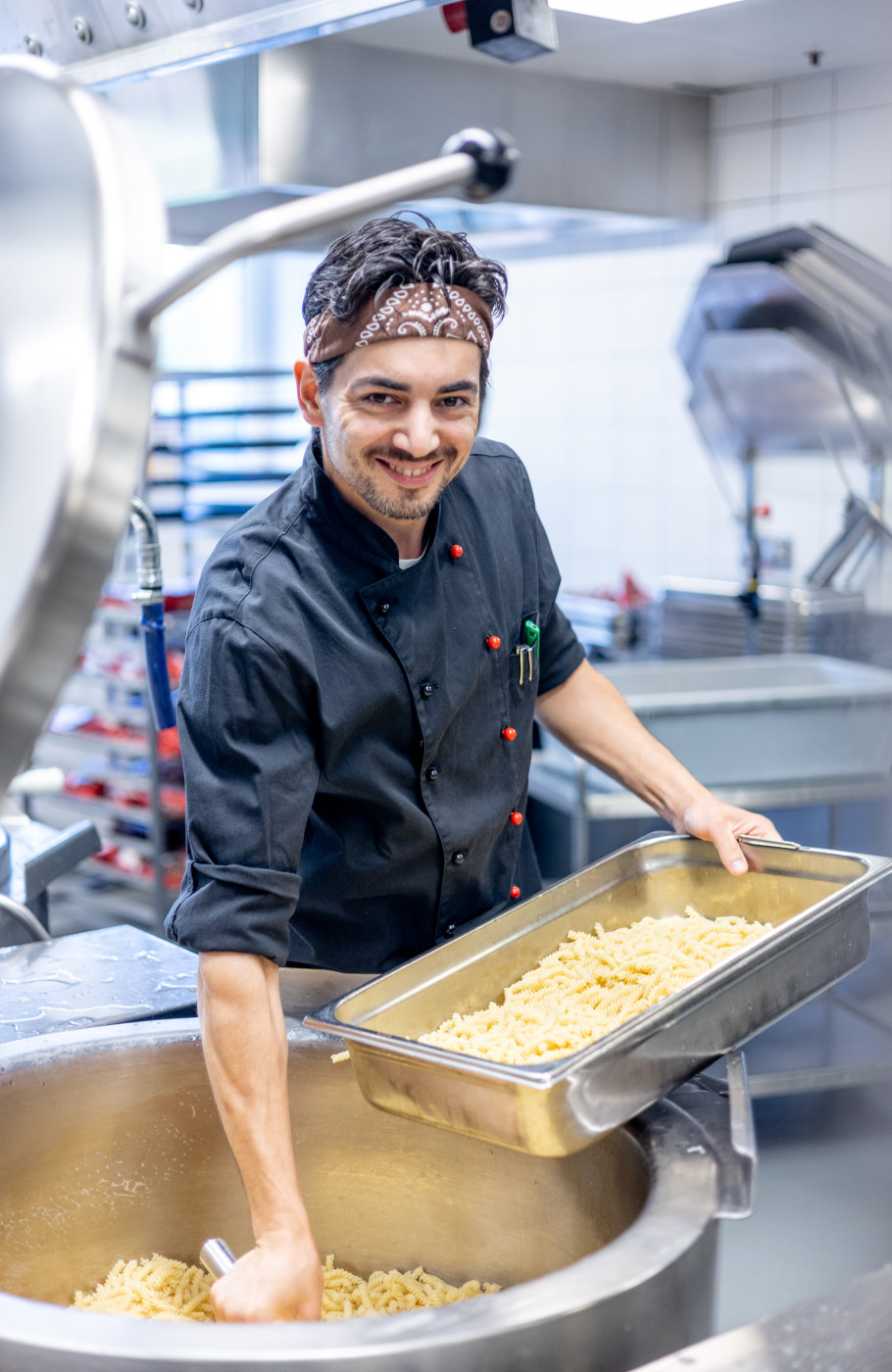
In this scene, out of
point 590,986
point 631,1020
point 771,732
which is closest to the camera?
point 631,1020

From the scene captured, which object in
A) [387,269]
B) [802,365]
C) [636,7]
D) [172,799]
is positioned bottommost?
[172,799]

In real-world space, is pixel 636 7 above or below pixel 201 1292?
above

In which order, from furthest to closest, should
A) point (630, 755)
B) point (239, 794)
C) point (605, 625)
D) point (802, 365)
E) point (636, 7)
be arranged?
1. point (605, 625)
2. point (802, 365)
3. point (636, 7)
4. point (630, 755)
5. point (239, 794)

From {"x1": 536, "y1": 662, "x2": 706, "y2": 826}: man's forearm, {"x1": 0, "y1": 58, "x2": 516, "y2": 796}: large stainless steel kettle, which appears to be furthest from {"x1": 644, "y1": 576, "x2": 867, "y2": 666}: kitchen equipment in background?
{"x1": 0, "y1": 58, "x2": 516, "y2": 796}: large stainless steel kettle

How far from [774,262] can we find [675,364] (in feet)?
4.13

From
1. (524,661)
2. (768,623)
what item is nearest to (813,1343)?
(524,661)

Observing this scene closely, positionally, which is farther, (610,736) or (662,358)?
(662,358)

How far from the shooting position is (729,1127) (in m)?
1.17

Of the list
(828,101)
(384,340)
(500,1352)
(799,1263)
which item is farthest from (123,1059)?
(828,101)

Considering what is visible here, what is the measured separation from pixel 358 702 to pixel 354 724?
0.03 m

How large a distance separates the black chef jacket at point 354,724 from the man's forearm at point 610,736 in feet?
0.40

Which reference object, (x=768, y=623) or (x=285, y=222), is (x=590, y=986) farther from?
(x=768, y=623)

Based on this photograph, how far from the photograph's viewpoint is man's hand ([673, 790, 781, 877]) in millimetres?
1517

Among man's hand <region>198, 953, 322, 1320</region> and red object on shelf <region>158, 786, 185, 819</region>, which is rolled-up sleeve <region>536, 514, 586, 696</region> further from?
red object on shelf <region>158, 786, 185, 819</region>
